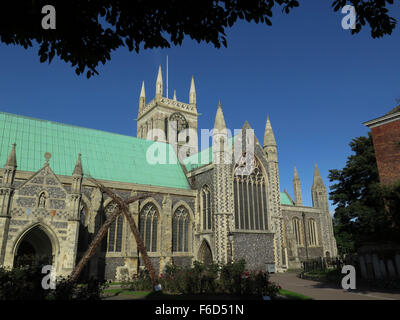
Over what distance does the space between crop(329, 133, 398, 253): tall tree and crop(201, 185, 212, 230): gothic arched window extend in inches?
449

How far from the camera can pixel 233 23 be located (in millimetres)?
6812

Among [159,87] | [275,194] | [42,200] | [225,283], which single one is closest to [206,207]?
[275,194]

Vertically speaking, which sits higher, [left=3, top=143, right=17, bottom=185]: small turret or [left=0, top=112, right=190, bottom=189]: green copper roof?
[left=0, top=112, right=190, bottom=189]: green copper roof

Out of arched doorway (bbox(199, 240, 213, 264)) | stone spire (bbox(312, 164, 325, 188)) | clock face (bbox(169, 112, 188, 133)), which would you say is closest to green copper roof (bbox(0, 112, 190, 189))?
arched doorway (bbox(199, 240, 213, 264))

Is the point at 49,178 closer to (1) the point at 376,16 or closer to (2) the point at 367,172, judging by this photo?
(1) the point at 376,16

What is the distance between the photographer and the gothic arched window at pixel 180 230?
30.6 meters

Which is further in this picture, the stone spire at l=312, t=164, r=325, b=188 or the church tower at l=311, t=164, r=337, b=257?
the stone spire at l=312, t=164, r=325, b=188

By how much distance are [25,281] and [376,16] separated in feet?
45.2

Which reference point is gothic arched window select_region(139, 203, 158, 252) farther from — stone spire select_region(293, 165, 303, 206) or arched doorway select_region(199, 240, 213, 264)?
stone spire select_region(293, 165, 303, 206)

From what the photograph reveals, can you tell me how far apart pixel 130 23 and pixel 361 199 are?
27.0 m

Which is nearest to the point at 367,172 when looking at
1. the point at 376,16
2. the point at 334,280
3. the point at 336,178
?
the point at 336,178

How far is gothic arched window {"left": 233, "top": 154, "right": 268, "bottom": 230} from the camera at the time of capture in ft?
102

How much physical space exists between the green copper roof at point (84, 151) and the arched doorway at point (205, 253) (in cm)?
635

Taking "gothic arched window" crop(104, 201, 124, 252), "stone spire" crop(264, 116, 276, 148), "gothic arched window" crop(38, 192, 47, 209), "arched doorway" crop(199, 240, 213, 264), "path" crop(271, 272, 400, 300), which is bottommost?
"path" crop(271, 272, 400, 300)
